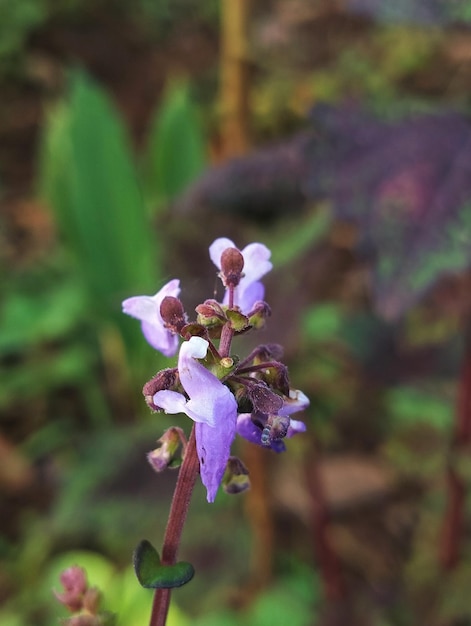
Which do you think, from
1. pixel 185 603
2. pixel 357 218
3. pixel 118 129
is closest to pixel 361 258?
pixel 357 218

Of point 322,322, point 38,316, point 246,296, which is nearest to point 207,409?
point 246,296

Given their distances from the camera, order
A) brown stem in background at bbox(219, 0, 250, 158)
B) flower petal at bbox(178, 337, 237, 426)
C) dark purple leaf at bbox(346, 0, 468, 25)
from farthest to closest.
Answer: brown stem in background at bbox(219, 0, 250, 158) → dark purple leaf at bbox(346, 0, 468, 25) → flower petal at bbox(178, 337, 237, 426)

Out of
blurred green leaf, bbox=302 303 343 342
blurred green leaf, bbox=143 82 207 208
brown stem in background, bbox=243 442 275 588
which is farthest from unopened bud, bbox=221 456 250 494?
blurred green leaf, bbox=143 82 207 208

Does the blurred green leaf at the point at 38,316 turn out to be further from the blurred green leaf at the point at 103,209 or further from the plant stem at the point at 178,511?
the plant stem at the point at 178,511

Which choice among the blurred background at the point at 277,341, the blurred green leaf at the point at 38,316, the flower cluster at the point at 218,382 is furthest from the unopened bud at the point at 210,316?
the blurred green leaf at the point at 38,316

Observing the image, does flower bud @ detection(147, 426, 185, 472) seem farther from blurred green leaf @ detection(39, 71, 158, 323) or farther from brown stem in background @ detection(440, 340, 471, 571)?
blurred green leaf @ detection(39, 71, 158, 323)

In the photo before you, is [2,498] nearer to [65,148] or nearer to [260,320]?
[65,148]

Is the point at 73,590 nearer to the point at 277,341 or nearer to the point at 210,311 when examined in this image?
the point at 210,311
